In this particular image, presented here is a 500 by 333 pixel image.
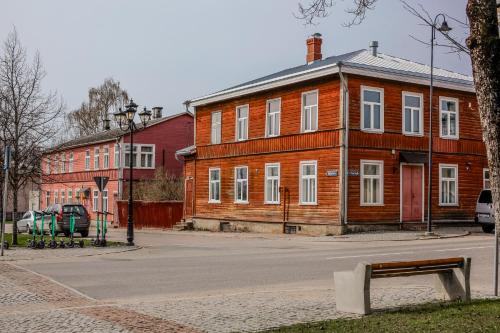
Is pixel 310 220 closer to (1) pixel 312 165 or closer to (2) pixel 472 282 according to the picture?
(1) pixel 312 165

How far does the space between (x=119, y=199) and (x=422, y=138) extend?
27.7m

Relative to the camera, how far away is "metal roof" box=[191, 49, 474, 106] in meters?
30.7

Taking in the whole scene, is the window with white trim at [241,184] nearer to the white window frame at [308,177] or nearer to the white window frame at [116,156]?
the white window frame at [308,177]

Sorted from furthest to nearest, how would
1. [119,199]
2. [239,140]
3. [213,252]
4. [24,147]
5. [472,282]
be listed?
[119,199]
[239,140]
[24,147]
[213,252]
[472,282]

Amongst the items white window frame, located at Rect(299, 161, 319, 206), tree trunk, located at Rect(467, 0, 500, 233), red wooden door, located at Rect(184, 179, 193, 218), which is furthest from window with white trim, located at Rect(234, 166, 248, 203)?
tree trunk, located at Rect(467, 0, 500, 233)

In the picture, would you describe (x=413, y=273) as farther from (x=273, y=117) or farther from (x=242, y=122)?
(x=242, y=122)

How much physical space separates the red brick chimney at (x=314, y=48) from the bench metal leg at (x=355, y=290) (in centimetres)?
3029

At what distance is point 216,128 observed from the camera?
1567 inches

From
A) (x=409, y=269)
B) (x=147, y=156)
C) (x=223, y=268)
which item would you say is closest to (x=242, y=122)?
(x=147, y=156)

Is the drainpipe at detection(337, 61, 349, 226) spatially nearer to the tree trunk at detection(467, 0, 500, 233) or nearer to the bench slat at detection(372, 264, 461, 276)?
the bench slat at detection(372, 264, 461, 276)

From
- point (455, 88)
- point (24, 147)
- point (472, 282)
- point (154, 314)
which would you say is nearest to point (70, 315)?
point (154, 314)

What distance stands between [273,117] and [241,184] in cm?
445

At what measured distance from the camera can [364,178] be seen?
30750mm

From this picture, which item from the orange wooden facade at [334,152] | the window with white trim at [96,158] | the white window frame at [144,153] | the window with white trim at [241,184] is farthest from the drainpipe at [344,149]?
the window with white trim at [96,158]
